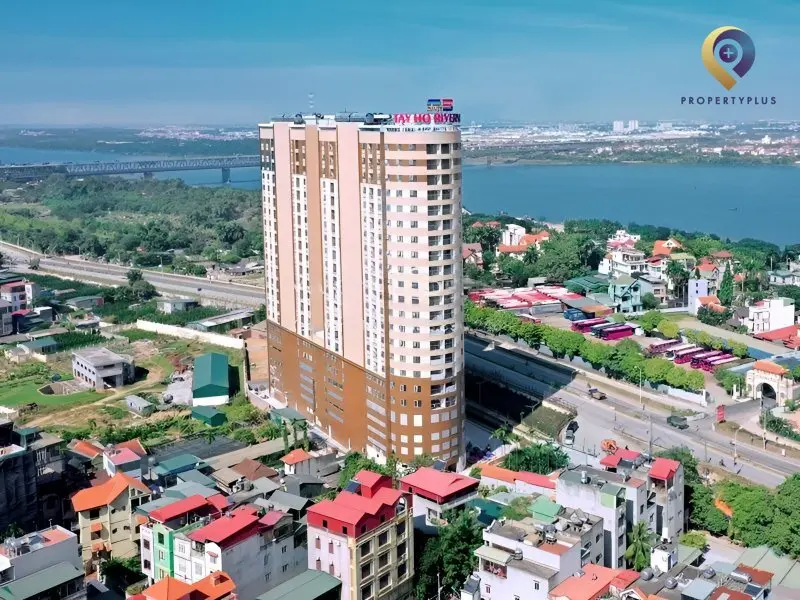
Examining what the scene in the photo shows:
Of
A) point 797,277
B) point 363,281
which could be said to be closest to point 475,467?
point 363,281

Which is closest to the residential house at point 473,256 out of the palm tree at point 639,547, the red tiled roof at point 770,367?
the red tiled roof at point 770,367

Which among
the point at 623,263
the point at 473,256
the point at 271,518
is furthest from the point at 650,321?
the point at 271,518

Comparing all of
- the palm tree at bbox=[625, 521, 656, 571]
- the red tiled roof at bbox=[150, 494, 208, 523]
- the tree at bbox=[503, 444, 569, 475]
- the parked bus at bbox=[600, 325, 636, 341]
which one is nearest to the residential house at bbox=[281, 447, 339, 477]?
the tree at bbox=[503, 444, 569, 475]

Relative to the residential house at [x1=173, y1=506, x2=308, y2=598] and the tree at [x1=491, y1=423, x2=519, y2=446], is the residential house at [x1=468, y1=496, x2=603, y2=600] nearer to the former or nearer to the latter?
the residential house at [x1=173, y1=506, x2=308, y2=598]

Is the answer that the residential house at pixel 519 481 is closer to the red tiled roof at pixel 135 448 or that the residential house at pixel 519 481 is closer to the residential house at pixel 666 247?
the red tiled roof at pixel 135 448

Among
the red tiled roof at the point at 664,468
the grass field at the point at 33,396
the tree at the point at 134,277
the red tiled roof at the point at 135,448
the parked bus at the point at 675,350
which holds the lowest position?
the grass field at the point at 33,396

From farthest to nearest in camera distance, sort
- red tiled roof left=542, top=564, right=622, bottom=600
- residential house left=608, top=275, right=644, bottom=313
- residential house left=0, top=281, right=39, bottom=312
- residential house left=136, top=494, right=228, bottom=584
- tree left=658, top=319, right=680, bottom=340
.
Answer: residential house left=0, top=281, right=39, bottom=312 → residential house left=608, top=275, right=644, bottom=313 → tree left=658, top=319, right=680, bottom=340 → residential house left=136, top=494, right=228, bottom=584 → red tiled roof left=542, top=564, right=622, bottom=600
